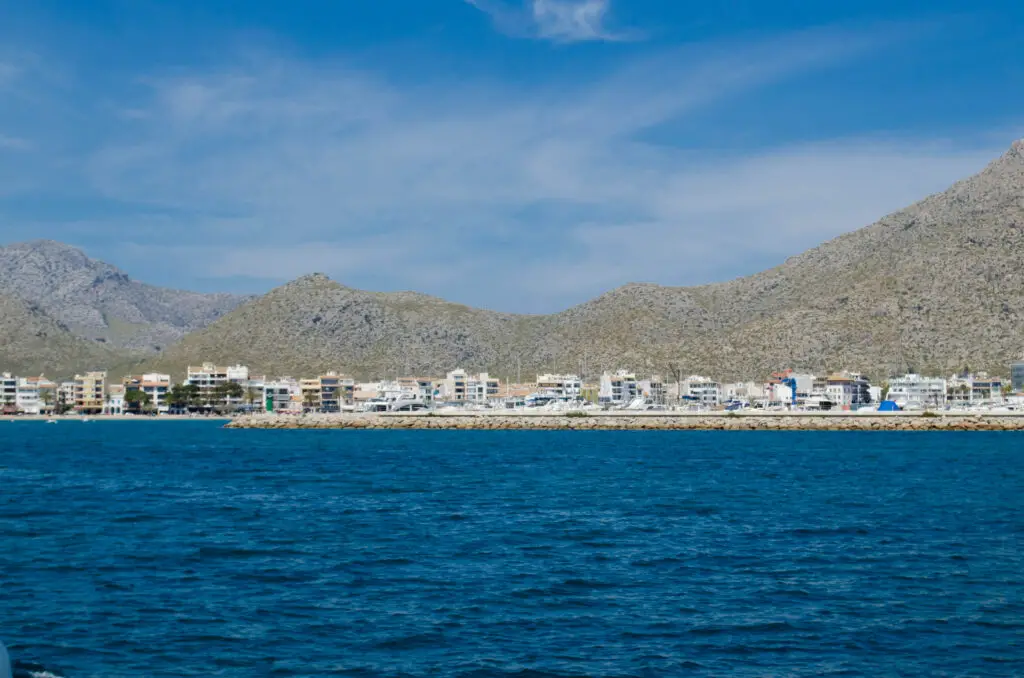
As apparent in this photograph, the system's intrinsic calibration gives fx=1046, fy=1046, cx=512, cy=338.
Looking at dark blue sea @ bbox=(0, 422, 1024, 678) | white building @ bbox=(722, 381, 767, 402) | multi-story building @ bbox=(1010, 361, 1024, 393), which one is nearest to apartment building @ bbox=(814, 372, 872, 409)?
white building @ bbox=(722, 381, 767, 402)

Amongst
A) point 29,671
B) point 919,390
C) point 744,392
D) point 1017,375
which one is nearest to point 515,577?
point 29,671

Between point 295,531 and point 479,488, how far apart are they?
15464 millimetres

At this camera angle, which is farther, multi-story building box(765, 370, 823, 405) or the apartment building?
the apartment building

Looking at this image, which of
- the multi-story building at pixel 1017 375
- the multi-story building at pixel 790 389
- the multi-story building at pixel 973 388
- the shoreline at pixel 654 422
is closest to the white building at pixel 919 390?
the multi-story building at pixel 973 388

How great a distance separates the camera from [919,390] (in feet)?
579

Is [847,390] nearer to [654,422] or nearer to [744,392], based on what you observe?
[744,392]

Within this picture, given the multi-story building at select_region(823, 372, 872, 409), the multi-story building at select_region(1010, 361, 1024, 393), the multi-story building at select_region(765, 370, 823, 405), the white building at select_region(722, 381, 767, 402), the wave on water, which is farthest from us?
the white building at select_region(722, 381, 767, 402)

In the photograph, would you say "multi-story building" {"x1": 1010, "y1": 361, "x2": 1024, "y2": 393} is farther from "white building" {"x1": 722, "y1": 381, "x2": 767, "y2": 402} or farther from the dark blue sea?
the dark blue sea

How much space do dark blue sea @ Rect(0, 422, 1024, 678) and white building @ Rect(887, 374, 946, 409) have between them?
126 meters

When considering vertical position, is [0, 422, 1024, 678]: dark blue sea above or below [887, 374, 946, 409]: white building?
below

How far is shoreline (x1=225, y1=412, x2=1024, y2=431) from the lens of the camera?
116m

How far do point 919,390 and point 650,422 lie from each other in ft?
234

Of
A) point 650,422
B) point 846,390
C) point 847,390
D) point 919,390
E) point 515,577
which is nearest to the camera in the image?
point 515,577

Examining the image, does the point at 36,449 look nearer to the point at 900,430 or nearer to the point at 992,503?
the point at 992,503
